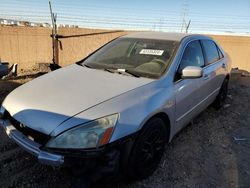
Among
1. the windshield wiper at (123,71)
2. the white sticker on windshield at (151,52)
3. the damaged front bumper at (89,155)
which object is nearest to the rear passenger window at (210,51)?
the white sticker on windshield at (151,52)

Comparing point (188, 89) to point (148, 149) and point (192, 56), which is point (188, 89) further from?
point (148, 149)

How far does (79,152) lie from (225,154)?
2.42m

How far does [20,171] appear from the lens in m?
2.96

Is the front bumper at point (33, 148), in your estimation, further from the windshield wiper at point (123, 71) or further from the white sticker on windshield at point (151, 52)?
the white sticker on windshield at point (151, 52)

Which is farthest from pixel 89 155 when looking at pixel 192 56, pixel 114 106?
pixel 192 56

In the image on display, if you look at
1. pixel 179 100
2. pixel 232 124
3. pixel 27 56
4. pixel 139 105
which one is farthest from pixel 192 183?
pixel 27 56

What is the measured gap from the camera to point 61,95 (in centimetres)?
267

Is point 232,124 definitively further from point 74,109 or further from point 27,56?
point 27,56

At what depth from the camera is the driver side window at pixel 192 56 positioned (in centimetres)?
351

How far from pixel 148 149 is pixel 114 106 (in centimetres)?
71

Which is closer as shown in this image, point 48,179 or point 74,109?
point 74,109

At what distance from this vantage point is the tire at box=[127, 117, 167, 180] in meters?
2.57

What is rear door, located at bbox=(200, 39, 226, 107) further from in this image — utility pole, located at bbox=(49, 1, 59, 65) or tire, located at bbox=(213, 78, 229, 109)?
utility pole, located at bbox=(49, 1, 59, 65)

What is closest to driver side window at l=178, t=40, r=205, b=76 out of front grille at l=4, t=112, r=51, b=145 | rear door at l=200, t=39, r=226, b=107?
rear door at l=200, t=39, r=226, b=107
